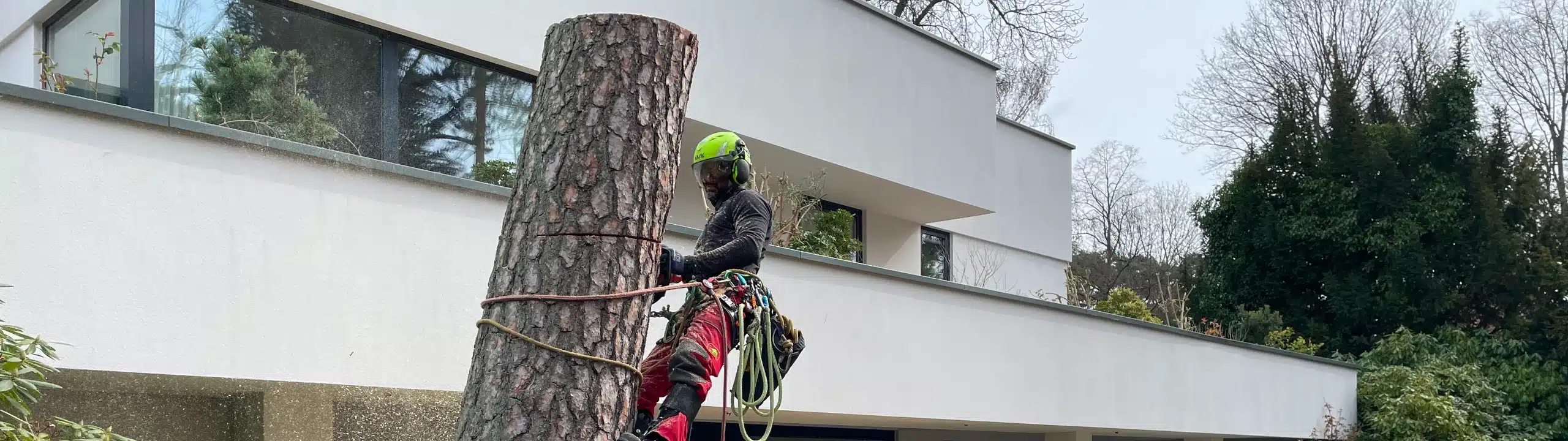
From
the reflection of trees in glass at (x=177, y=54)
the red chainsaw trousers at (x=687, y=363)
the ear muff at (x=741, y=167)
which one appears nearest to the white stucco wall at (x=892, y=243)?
the reflection of trees in glass at (x=177, y=54)

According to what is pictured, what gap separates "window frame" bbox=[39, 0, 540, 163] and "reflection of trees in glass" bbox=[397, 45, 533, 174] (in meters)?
0.06

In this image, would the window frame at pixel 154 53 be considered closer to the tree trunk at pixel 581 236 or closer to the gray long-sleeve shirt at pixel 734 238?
the gray long-sleeve shirt at pixel 734 238

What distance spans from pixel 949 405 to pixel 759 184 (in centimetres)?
294

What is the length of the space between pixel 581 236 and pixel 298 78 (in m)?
5.78

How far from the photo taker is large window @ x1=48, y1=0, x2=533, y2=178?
7.92 m

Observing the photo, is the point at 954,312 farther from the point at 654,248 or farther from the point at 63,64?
the point at 654,248

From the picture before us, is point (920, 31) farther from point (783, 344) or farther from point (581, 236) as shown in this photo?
point (581, 236)

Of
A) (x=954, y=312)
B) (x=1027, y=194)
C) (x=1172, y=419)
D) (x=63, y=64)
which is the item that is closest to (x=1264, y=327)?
(x=1027, y=194)

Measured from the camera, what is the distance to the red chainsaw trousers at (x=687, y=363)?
4027 mm

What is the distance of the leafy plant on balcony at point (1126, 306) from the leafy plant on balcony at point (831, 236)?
15.8 ft

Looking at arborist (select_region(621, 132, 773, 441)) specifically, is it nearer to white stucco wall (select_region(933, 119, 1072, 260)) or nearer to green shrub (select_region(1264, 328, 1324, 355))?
white stucco wall (select_region(933, 119, 1072, 260))

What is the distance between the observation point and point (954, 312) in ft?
38.0

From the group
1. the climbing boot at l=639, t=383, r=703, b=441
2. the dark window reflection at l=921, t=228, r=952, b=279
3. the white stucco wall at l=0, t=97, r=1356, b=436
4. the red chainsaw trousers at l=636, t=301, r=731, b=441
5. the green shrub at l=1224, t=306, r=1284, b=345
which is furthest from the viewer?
the green shrub at l=1224, t=306, r=1284, b=345

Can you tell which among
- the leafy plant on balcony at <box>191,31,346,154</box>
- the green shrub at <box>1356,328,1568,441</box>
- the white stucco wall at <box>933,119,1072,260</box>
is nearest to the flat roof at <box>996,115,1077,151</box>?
the white stucco wall at <box>933,119,1072,260</box>
